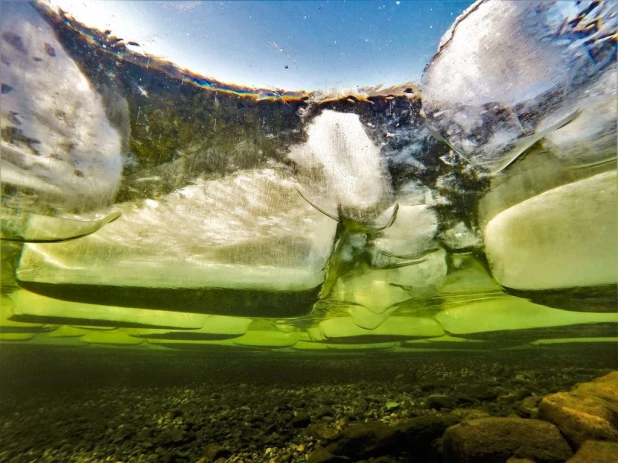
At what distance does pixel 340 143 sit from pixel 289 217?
174cm

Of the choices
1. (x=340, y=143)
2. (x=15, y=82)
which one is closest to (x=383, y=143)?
(x=340, y=143)

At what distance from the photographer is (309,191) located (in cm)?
431

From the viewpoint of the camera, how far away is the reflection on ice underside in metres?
2.77

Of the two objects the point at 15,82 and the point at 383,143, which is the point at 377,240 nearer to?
the point at 383,143

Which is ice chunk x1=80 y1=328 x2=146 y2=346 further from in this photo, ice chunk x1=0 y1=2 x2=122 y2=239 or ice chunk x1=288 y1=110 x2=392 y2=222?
ice chunk x1=288 y1=110 x2=392 y2=222

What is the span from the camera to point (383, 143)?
3695 mm

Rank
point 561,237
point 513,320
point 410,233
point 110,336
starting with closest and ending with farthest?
point 561,237, point 410,233, point 513,320, point 110,336

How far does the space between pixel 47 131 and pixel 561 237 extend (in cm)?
800

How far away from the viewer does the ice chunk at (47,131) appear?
2627 mm

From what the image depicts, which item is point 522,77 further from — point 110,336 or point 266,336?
point 110,336

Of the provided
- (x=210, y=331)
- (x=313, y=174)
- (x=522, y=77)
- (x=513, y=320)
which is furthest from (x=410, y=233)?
(x=210, y=331)

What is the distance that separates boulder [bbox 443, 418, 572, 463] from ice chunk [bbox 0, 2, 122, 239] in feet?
17.0

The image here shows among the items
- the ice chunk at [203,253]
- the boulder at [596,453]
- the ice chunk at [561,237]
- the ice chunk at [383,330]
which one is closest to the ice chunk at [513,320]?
the ice chunk at [383,330]

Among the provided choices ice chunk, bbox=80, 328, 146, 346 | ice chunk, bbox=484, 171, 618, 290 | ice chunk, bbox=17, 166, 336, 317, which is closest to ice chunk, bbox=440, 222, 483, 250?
ice chunk, bbox=484, 171, 618, 290
